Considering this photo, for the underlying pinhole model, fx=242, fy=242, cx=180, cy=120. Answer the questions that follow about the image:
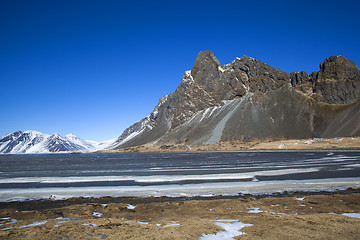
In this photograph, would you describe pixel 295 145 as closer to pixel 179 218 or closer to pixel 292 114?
pixel 292 114

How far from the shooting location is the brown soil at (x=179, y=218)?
28.7 feet

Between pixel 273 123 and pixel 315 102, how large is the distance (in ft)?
129

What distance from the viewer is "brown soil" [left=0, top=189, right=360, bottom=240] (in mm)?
8750

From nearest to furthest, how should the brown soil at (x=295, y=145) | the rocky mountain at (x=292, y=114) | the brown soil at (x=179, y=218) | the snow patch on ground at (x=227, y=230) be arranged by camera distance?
1. the snow patch on ground at (x=227, y=230)
2. the brown soil at (x=179, y=218)
3. the brown soil at (x=295, y=145)
4. the rocky mountain at (x=292, y=114)

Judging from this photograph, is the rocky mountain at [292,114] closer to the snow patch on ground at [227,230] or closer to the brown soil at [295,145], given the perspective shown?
the brown soil at [295,145]

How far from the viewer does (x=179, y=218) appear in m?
11.4

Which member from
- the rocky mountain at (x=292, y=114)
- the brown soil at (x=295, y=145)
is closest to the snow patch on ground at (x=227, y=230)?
the brown soil at (x=295, y=145)

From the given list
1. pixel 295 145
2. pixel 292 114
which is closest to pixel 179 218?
pixel 295 145

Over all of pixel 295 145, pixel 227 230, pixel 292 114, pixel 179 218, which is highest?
pixel 292 114

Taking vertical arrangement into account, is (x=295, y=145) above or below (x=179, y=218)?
below

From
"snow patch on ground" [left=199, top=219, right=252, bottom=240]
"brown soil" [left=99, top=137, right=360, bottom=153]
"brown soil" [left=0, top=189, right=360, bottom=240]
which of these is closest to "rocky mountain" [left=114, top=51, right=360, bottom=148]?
"brown soil" [left=99, top=137, right=360, bottom=153]

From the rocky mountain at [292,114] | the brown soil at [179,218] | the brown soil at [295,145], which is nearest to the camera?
A: the brown soil at [179,218]

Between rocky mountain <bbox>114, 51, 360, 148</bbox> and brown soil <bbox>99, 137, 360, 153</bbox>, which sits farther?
rocky mountain <bbox>114, 51, 360, 148</bbox>

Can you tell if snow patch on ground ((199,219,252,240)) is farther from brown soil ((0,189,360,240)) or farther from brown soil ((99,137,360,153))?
brown soil ((99,137,360,153))
